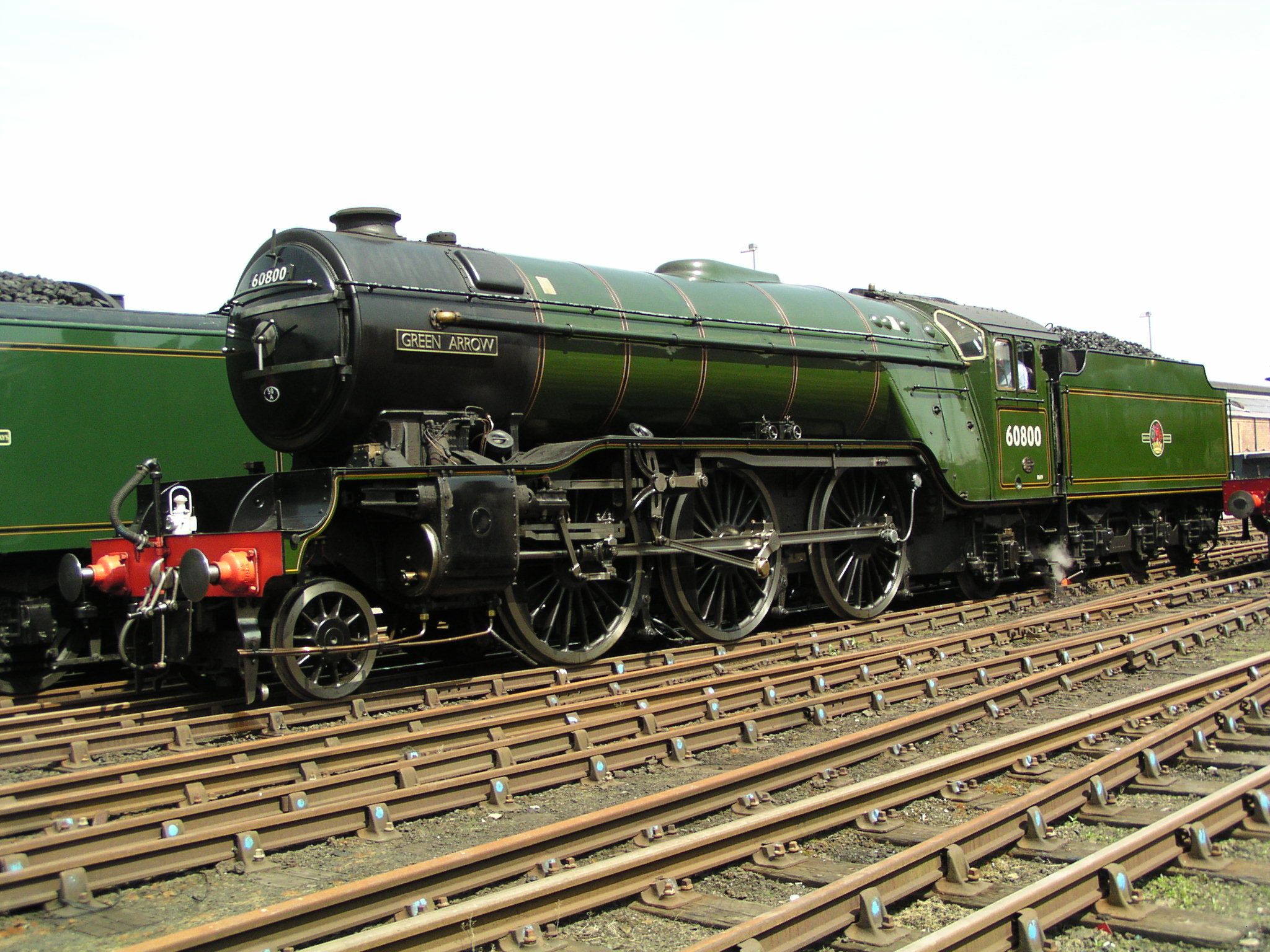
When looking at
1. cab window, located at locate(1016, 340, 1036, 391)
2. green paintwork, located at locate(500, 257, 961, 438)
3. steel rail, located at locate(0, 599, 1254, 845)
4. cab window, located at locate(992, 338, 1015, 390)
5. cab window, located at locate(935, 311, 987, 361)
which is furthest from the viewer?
cab window, located at locate(1016, 340, 1036, 391)

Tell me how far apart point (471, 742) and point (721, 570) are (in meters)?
4.07

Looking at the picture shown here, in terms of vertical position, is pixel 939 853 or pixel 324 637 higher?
pixel 324 637

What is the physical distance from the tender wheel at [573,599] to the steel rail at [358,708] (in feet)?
1.03

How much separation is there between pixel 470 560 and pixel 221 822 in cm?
279

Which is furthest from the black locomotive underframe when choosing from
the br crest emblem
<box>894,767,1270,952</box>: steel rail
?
<box>894,767,1270,952</box>: steel rail

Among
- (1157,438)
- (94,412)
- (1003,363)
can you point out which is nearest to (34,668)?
(94,412)

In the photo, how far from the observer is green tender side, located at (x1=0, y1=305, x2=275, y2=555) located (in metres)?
8.92

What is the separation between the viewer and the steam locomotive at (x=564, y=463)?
7.38 metres

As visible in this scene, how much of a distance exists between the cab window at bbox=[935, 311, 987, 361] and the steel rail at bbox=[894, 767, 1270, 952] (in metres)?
7.80

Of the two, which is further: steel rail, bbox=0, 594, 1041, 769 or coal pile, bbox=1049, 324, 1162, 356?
coal pile, bbox=1049, 324, 1162, 356

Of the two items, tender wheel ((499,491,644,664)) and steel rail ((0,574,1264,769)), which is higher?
tender wheel ((499,491,644,664))

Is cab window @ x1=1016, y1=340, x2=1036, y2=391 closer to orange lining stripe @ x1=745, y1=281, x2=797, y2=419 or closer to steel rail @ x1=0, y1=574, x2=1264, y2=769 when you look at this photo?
steel rail @ x1=0, y1=574, x2=1264, y2=769

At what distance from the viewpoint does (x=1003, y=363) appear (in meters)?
12.6

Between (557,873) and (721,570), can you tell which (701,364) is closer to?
(721,570)
